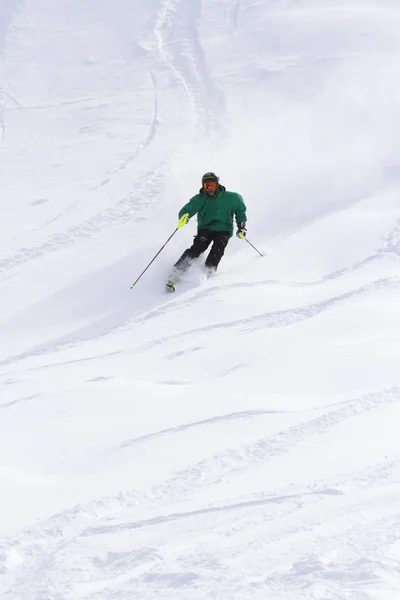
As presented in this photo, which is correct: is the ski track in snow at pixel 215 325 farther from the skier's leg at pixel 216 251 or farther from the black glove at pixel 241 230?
the black glove at pixel 241 230

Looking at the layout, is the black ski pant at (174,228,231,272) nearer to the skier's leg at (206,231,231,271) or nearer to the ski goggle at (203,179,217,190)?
the skier's leg at (206,231,231,271)

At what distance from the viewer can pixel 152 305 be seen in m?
8.75

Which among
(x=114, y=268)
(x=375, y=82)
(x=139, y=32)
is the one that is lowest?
(x=114, y=268)

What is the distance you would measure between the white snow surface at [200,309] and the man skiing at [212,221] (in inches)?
10.3

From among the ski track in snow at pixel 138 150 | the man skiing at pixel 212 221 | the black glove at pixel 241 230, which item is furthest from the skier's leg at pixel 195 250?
the ski track in snow at pixel 138 150

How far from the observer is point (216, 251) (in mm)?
9148

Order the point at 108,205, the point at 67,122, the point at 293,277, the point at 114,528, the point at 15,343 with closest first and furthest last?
the point at 114,528
the point at 15,343
the point at 293,277
the point at 108,205
the point at 67,122

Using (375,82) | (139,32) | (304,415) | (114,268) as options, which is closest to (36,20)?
(139,32)

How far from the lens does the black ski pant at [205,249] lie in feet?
29.9

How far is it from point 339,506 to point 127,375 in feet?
9.16

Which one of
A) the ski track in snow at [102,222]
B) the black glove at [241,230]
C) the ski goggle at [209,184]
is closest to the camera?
the ski goggle at [209,184]

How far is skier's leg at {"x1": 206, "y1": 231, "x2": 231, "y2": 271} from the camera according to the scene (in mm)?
9133

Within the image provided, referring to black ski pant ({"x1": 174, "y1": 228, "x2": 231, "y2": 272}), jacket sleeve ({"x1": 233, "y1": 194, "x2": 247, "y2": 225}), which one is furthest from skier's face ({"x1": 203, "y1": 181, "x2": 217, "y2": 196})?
black ski pant ({"x1": 174, "y1": 228, "x2": 231, "y2": 272})

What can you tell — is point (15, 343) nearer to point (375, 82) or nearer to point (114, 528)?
point (114, 528)
